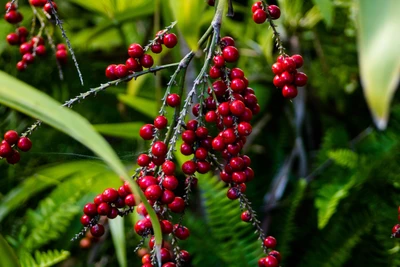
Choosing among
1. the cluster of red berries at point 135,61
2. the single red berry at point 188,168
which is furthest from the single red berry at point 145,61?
the single red berry at point 188,168

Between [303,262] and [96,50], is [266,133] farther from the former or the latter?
[96,50]

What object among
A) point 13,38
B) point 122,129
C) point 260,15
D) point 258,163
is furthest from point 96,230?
point 258,163

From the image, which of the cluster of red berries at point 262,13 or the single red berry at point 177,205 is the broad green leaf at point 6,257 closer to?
the single red berry at point 177,205

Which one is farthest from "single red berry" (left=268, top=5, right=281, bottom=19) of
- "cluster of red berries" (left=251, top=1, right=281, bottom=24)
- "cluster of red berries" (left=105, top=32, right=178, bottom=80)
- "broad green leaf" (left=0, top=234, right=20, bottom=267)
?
"broad green leaf" (left=0, top=234, right=20, bottom=267)

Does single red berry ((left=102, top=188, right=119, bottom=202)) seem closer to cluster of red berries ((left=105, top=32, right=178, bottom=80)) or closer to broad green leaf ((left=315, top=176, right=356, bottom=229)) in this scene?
cluster of red berries ((left=105, top=32, right=178, bottom=80))

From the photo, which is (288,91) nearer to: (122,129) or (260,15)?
(260,15)

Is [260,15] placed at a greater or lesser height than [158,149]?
greater

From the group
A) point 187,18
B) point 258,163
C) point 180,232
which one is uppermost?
point 258,163

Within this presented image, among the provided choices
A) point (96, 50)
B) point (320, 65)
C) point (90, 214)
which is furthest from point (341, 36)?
point (90, 214)
